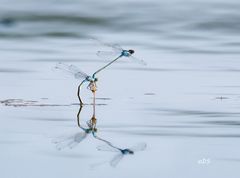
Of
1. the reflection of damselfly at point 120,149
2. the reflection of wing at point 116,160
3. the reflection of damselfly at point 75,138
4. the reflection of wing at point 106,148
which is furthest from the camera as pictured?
the reflection of damselfly at point 75,138

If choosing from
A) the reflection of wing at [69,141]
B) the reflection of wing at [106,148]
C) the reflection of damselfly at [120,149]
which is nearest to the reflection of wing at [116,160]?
the reflection of damselfly at [120,149]

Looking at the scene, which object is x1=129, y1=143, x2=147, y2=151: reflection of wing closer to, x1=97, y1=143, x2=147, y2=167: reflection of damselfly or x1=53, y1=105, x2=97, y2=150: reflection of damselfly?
x1=97, y1=143, x2=147, y2=167: reflection of damselfly

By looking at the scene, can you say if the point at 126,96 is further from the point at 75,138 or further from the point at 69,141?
the point at 69,141

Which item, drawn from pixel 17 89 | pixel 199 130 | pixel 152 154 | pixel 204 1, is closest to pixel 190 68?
pixel 17 89

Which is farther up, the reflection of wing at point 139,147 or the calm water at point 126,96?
the calm water at point 126,96

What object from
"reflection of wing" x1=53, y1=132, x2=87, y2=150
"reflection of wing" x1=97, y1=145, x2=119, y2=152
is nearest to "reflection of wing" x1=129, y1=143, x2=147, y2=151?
"reflection of wing" x1=97, y1=145, x2=119, y2=152

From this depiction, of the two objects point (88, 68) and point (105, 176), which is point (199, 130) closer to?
point (105, 176)

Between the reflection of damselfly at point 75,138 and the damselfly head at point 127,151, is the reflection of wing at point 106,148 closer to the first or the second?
the damselfly head at point 127,151

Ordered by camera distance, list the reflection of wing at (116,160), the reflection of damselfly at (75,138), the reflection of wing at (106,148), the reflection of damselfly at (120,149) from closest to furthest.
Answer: the reflection of wing at (116,160), the reflection of damselfly at (120,149), the reflection of wing at (106,148), the reflection of damselfly at (75,138)

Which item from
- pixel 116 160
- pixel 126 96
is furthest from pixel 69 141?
pixel 126 96
